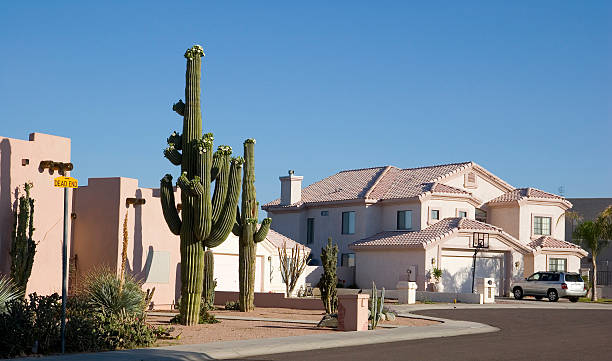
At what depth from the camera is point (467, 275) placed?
47.1m

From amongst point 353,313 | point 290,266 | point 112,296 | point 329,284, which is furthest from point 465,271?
point 112,296

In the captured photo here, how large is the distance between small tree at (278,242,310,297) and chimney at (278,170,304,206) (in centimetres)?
1230

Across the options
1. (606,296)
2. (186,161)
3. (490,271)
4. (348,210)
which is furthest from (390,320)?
(606,296)

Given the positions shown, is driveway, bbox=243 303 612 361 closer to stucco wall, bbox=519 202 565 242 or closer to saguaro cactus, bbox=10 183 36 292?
saguaro cactus, bbox=10 183 36 292

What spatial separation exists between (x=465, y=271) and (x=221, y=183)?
86.1 ft

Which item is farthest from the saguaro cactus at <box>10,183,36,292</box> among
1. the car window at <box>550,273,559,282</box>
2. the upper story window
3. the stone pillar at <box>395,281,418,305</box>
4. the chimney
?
the upper story window

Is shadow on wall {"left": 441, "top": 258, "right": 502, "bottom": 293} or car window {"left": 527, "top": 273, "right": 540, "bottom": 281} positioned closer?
car window {"left": 527, "top": 273, "right": 540, "bottom": 281}

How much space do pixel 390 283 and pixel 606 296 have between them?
612 inches

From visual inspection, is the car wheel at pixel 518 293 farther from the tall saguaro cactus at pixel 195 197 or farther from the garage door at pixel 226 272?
the tall saguaro cactus at pixel 195 197

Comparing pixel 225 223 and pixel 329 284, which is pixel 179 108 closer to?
pixel 225 223

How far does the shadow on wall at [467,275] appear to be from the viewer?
4622cm

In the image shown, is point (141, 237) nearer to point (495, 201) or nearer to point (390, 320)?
point (390, 320)

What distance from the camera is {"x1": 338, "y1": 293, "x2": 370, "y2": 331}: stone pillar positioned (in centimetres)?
2333

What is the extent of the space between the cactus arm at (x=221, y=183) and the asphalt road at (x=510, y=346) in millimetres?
6237
